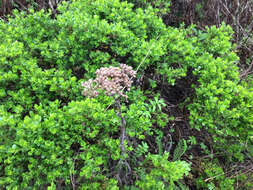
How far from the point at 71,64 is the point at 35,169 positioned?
122 cm

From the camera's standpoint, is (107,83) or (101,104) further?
(101,104)

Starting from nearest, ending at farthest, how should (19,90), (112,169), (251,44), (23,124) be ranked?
(23,124) < (19,90) < (112,169) < (251,44)

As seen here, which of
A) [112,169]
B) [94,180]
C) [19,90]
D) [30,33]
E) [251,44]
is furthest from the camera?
[251,44]

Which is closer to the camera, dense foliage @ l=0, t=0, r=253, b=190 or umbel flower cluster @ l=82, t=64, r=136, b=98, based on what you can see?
dense foliage @ l=0, t=0, r=253, b=190

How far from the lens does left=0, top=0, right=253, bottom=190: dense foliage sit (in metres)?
1.67

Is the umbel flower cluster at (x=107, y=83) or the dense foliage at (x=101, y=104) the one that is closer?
the dense foliage at (x=101, y=104)

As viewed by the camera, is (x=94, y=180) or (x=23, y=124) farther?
(x=94, y=180)

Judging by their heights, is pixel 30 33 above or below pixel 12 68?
above

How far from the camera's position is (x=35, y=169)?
166 cm

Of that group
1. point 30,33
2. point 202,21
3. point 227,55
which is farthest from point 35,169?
point 202,21

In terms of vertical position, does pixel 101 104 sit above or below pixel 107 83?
below

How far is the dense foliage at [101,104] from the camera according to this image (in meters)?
1.67

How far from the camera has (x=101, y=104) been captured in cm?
193

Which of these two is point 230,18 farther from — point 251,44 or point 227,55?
point 227,55
